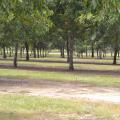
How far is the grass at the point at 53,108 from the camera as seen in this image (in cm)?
1277

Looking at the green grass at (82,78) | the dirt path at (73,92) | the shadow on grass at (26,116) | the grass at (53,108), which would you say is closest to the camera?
the shadow on grass at (26,116)

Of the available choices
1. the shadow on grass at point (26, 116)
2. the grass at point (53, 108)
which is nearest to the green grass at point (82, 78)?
the grass at point (53, 108)

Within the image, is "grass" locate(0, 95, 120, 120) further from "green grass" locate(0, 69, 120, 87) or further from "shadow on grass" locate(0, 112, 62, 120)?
"green grass" locate(0, 69, 120, 87)

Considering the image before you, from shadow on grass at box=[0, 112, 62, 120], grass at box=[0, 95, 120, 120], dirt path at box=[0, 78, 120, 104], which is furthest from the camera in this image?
dirt path at box=[0, 78, 120, 104]

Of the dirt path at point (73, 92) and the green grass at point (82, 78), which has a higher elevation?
the dirt path at point (73, 92)

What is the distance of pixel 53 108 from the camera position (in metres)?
13.9

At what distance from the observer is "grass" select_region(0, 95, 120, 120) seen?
12.8 meters

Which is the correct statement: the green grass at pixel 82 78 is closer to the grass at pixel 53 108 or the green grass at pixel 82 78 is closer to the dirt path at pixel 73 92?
the dirt path at pixel 73 92

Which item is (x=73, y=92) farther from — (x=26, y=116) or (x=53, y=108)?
(x=26, y=116)

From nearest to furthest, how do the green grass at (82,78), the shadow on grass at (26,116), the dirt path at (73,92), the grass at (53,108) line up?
the shadow on grass at (26,116), the grass at (53,108), the dirt path at (73,92), the green grass at (82,78)

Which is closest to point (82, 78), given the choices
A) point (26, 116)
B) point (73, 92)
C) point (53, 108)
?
point (73, 92)

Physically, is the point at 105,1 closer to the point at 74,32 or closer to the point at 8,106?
the point at 8,106

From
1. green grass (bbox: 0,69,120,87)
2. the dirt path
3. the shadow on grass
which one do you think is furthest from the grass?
green grass (bbox: 0,69,120,87)

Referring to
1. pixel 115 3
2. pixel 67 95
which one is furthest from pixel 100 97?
pixel 115 3
